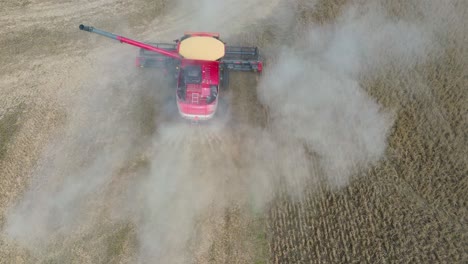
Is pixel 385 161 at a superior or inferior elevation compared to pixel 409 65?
inferior

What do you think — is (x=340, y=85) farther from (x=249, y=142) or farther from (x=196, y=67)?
(x=196, y=67)

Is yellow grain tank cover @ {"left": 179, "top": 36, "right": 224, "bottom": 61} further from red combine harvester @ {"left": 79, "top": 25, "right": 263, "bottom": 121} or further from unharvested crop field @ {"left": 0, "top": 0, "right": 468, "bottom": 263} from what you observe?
unharvested crop field @ {"left": 0, "top": 0, "right": 468, "bottom": 263}

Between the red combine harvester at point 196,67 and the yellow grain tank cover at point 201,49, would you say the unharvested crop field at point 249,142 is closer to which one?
the red combine harvester at point 196,67

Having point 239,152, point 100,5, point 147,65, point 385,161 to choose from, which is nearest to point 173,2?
point 100,5

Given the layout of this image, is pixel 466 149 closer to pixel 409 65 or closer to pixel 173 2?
pixel 409 65

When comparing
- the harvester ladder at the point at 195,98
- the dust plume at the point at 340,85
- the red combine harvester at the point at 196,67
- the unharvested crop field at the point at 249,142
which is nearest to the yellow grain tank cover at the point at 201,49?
the red combine harvester at the point at 196,67

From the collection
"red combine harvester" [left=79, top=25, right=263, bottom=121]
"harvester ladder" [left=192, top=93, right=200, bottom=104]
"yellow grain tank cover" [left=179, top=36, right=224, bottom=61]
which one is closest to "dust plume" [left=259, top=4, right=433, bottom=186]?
"red combine harvester" [left=79, top=25, right=263, bottom=121]

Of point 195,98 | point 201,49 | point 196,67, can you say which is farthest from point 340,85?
point 195,98
